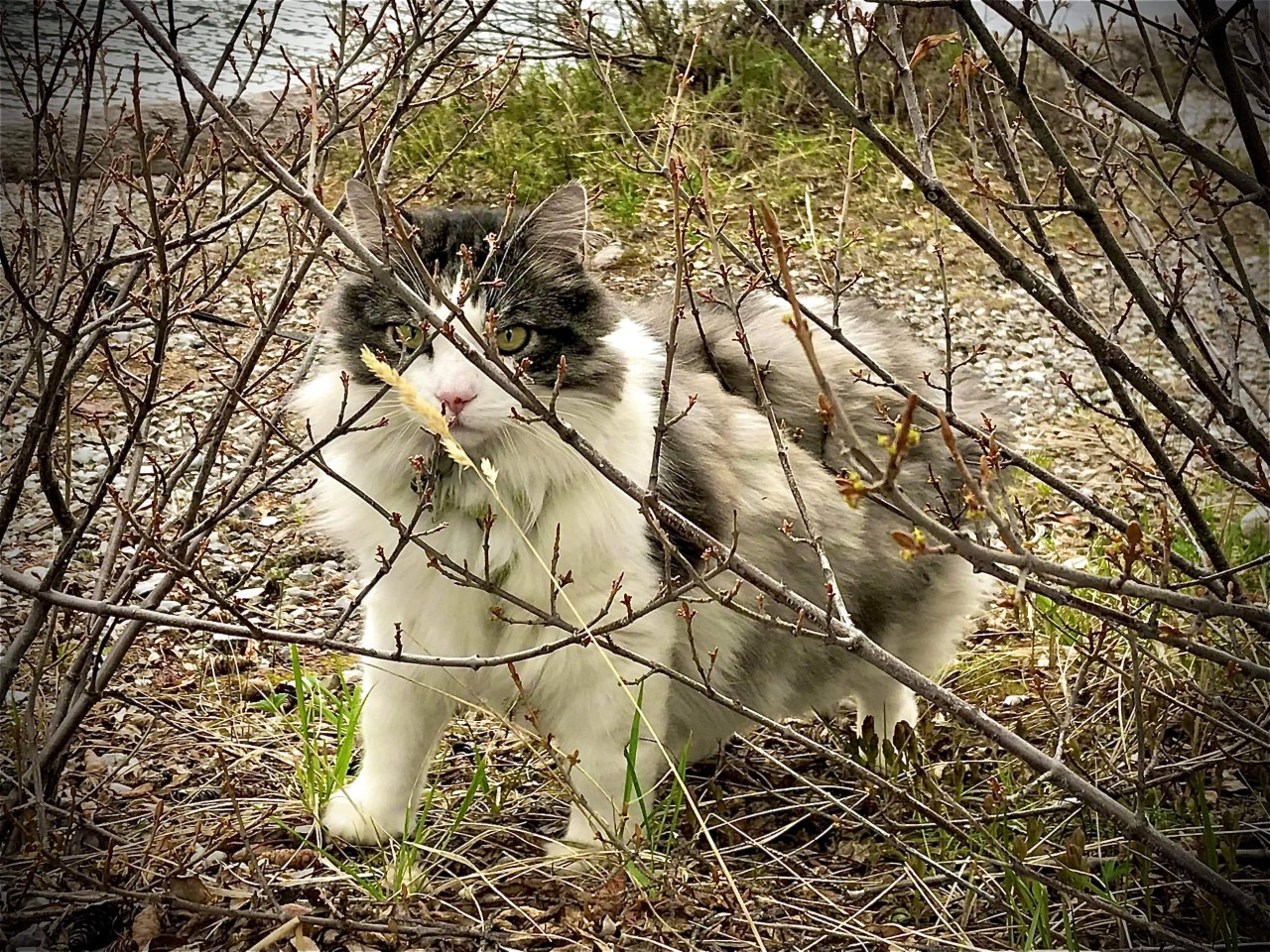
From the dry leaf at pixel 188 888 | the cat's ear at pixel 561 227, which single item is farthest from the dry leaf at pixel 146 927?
the cat's ear at pixel 561 227

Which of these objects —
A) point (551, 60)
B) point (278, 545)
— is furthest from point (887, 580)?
point (551, 60)

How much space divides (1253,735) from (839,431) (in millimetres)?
970

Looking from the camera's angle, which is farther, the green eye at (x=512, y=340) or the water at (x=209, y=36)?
the water at (x=209, y=36)

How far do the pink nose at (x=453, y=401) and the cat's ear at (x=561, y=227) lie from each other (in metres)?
0.37

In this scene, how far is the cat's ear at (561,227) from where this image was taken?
206 centimetres

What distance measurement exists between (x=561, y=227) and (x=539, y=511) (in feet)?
1.69

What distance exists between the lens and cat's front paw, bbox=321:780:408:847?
2.08 metres

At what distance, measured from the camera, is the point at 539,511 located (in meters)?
2.00

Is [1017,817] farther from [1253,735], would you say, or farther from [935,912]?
[1253,735]

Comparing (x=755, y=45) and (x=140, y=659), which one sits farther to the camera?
(x=755, y=45)

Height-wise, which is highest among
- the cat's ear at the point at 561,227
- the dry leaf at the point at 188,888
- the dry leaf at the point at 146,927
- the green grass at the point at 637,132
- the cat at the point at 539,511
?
the green grass at the point at 637,132

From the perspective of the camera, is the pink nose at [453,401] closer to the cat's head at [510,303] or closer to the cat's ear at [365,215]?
the cat's head at [510,303]

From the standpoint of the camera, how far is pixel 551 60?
435cm

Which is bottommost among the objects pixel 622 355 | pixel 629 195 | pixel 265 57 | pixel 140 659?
pixel 140 659
